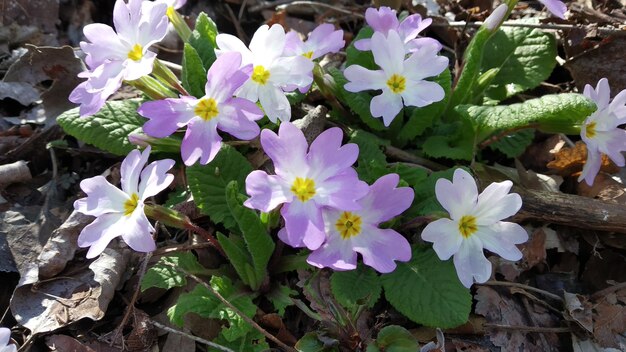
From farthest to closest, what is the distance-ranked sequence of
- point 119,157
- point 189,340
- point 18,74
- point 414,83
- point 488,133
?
1. point 18,74
2. point 119,157
3. point 488,133
4. point 414,83
5. point 189,340

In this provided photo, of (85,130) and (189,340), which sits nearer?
(189,340)

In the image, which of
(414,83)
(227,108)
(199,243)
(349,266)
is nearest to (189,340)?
(199,243)

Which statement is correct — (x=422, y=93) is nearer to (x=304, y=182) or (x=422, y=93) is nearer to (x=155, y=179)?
(x=304, y=182)

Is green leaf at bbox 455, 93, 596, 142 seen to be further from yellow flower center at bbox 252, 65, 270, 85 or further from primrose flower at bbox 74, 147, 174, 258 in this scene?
primrose flower at bbox 74, 147, 174, 258

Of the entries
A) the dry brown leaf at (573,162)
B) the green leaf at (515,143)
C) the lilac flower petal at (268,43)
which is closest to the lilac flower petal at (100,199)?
the lilac flower petal at (268,43)

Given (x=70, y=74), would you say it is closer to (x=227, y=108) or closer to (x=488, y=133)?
(x=227, y=108)

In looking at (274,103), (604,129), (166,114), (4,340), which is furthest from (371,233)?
(4,340)

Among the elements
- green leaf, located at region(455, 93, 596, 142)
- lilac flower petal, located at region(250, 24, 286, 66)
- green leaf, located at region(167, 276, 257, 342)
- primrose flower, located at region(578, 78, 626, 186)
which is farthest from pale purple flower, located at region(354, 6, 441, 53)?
green leaf, located at region(167, 276, 257, 342)
